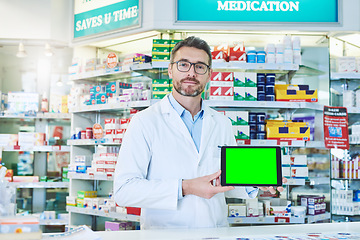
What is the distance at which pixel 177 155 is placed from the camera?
2174 millimetres

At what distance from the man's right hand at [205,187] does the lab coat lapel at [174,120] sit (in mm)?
289

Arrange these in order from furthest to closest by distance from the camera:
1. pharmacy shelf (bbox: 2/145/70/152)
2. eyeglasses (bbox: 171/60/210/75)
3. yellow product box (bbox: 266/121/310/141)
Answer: pharmacy shelf (bbox: 2/145/70/152), yellow product box (bbox: 266/121/310/141), eyeglasses (bbox: 171/60/210/75)

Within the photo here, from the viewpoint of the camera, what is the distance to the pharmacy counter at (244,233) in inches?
68.8

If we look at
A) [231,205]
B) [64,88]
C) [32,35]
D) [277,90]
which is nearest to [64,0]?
[32,35]

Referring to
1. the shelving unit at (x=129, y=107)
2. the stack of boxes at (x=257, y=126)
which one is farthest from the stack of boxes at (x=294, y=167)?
the stack of boxes at (x=257, y=126)

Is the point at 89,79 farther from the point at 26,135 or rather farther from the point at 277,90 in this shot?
the point at 277,90

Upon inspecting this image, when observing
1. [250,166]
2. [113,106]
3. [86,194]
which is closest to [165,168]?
[250,166]

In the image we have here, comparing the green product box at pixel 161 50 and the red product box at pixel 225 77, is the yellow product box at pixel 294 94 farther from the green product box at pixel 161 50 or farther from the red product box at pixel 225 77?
the green product box at pixel 161 50

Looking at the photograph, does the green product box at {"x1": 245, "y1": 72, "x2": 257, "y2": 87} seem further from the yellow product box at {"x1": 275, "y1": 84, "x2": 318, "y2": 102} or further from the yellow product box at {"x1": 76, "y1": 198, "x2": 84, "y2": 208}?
the yellow product box at {"x1": 76, "y1": 198, "x2": 84, "y2": 208}

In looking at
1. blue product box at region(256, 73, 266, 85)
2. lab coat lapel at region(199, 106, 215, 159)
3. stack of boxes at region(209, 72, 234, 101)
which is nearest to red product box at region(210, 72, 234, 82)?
stack of boxes at region(209, 72, 234, 101)

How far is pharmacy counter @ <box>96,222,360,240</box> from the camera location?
1747 mm

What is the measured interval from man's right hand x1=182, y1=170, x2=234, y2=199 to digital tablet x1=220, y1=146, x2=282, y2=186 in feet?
0.09

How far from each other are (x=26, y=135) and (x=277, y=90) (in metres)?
3.67

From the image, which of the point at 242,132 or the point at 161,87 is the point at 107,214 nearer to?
the point at 161,87
